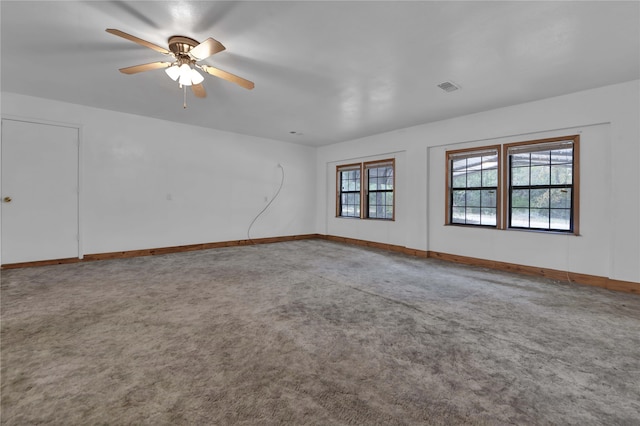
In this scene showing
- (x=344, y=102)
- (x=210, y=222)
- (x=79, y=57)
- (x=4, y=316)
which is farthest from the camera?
(x=210, y=222)

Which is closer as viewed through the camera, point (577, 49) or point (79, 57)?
point (577, 49)

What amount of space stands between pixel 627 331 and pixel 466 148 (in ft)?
11.3

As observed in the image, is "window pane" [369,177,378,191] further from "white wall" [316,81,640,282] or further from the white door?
the white door

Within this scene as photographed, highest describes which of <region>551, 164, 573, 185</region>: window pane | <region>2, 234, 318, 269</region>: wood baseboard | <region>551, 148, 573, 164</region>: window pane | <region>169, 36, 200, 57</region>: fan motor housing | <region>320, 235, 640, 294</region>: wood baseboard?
<region>169, 36, 200, 57</region>: fan motor housing

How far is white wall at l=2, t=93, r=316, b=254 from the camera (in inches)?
193

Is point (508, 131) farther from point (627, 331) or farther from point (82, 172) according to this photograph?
point (82, 172)

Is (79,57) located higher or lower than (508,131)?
higher

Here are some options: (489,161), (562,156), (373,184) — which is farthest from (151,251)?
(562,156)

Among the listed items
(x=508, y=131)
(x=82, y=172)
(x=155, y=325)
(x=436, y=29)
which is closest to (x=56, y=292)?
(x=155, y=325)

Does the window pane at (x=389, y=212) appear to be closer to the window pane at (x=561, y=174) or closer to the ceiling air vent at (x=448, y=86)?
the window pane at (x=561, y=174)

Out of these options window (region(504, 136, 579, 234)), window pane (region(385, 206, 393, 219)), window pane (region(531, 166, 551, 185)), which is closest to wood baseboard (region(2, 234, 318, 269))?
window pane (region(385, 206, 393, 219))

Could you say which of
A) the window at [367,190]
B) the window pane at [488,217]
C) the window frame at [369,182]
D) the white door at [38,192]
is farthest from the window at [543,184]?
the white door at [38,192]

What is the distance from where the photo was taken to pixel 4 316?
8.49 feet

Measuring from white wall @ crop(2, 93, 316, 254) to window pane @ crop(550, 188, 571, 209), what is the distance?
215 inches
